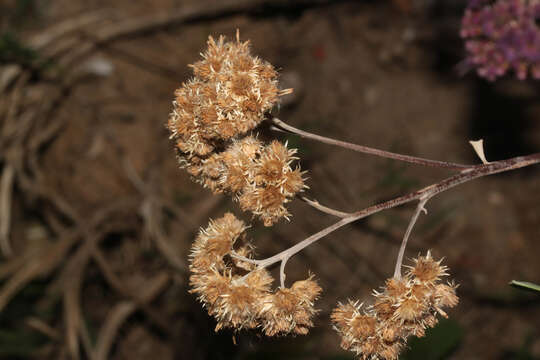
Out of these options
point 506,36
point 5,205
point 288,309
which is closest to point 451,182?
point 288,309

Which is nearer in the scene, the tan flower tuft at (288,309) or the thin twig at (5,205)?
the tan flower tuft at (288,309)

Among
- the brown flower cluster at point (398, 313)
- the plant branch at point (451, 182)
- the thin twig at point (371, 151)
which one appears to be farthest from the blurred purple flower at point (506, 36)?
the brown flower cluster at point (398, 313)

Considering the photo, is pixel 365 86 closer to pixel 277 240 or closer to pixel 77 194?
pixel 277 240

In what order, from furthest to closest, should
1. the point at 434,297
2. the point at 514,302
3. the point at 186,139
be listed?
the point at 514,302, the point at 186,139, the point at 434,297

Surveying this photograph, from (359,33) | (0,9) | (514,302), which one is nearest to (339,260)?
(514,302)

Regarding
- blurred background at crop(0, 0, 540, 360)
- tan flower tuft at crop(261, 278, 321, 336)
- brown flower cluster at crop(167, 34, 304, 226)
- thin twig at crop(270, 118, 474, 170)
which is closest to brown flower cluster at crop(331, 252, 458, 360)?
tan flower tuft at crop(261, 278, 321, 336)

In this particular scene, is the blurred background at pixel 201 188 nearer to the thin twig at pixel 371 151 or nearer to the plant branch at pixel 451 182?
the thin twig at pixel 371 151
